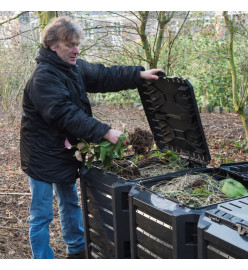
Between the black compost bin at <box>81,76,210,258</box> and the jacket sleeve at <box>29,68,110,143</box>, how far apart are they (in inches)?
14.1

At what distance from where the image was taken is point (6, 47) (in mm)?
6469

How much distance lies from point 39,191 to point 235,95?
3.70 m

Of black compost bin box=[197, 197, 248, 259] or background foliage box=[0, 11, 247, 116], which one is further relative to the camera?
background foliage box=[0, 11, 247, 116]

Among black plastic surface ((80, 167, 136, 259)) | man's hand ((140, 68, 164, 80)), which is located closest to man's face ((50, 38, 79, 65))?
man's hand ((140, 68, 164, 80))

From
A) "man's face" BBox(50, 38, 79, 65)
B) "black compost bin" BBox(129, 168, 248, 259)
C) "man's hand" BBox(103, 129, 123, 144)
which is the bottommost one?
"black compost bin" BBox(129, 168, 248, 259)

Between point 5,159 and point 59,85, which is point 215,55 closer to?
point 5,159

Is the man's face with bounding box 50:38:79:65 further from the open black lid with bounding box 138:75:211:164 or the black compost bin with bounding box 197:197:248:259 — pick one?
the black compost bin with bounding box 197:197:248:259

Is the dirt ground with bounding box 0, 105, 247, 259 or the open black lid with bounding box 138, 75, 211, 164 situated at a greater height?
the open black lid with bounding box 138, 75, 211, 164

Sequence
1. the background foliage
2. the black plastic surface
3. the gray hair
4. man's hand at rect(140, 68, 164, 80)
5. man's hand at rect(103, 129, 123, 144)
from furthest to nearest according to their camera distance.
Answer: the background foliage → man's hand at rect(140, 68, 164, 80) → the gray hair → man's hand at rect(103, 129, 123, 144) → the black plastic surface

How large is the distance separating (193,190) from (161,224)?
0.34 m

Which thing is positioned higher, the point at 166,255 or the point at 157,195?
the point at 157,195

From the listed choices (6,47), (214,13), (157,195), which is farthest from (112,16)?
(157,195)

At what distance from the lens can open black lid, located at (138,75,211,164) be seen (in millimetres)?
2998

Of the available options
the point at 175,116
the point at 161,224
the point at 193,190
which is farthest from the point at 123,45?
the point at 161,224
